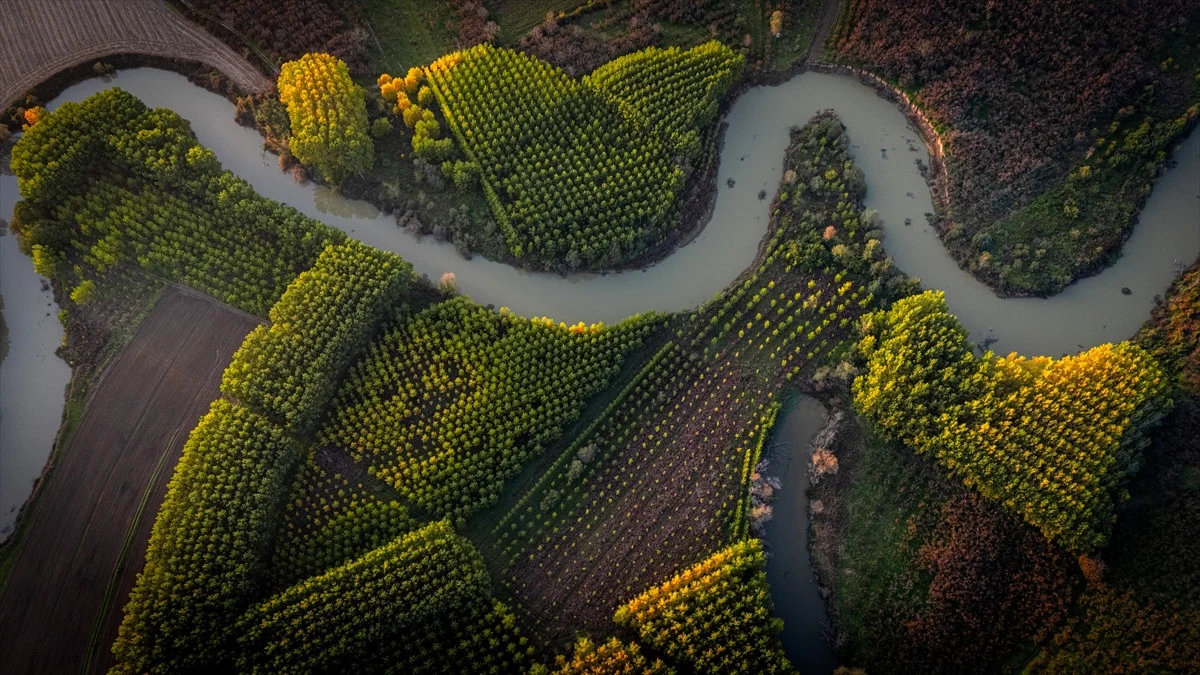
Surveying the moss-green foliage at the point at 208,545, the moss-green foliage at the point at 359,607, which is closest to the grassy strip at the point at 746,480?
the moss-green foliage at the point at 359,607

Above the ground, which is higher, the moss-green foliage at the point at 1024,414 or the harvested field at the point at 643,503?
the moss-green foliage at the point at 1024,414

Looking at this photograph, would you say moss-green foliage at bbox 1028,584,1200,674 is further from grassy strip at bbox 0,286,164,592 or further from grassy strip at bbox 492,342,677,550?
grassy strip at bbox 0,286,164,592

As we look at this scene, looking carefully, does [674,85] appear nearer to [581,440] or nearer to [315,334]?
[581,440]

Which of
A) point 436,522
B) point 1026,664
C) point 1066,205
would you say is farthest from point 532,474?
point 1066,205

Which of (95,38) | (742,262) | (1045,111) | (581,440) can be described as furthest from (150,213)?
(1045,111)

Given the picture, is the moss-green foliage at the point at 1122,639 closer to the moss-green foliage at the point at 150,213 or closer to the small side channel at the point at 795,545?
the small side channel at the point at 795,545

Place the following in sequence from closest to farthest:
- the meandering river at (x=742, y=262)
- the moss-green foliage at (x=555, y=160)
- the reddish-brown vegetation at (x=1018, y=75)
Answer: the meandering river at (x=742, y=262) → the moss-green foliage at (x=555, y=160) → the reddish-brown vegetation at (x=1018, y=75)
